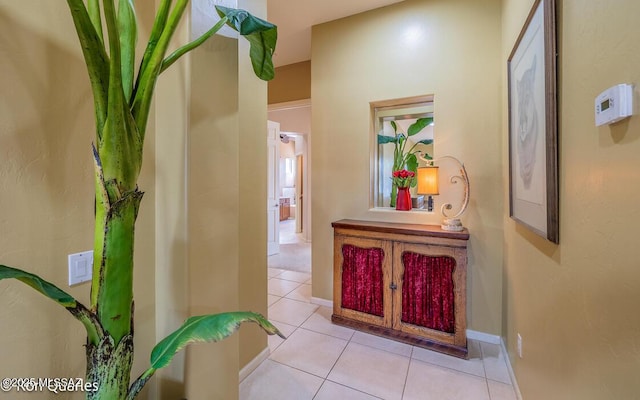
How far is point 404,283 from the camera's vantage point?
2227 mm

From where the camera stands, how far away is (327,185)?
115 inches

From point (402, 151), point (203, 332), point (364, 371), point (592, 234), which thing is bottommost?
point (364, 371)

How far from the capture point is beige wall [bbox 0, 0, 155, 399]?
78cm

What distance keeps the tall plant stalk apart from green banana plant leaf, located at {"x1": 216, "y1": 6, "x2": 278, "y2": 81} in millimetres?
149

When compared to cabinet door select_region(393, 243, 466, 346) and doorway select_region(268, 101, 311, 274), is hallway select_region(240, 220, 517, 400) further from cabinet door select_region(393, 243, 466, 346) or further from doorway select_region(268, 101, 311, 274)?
doorway select_region(268, 101, 311, 274)

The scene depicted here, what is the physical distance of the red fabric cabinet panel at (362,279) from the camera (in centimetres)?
234

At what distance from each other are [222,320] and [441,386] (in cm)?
176

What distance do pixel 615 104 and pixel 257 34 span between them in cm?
108

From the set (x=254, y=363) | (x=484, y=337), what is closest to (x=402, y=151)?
(x=484, y=337)

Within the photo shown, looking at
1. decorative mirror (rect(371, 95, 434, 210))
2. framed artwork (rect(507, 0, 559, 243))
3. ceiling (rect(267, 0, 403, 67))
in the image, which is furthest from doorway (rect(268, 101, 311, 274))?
framed artwork (rect(507, 0, 559, 243))

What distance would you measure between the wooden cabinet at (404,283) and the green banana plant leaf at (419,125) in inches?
38.7

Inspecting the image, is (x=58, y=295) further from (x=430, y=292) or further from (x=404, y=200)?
(x=404, y=200)

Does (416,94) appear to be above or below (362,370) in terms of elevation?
above

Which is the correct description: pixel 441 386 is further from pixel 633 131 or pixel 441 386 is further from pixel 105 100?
pixel 105 100
